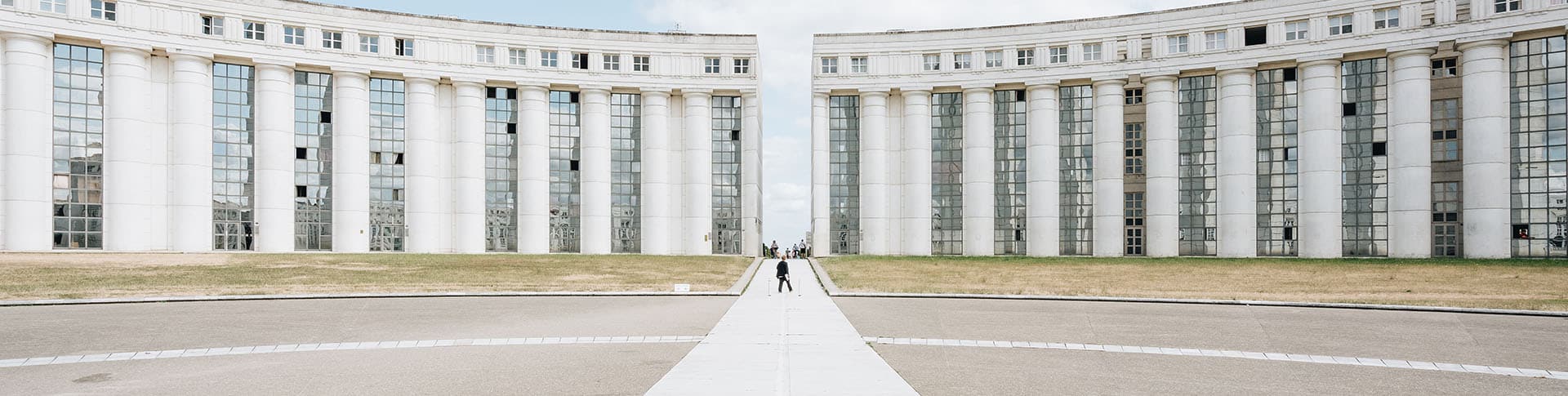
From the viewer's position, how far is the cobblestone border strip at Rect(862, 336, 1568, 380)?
1320 centimetres

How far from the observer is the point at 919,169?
70.9m

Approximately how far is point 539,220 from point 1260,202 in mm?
48915

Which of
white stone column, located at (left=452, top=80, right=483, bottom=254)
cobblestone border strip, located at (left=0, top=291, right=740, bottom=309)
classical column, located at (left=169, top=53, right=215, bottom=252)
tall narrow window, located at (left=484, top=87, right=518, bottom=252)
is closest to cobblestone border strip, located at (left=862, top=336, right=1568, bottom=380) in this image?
cobblestone border strip, located at (left=0, top=291, right=740, bottom=309)

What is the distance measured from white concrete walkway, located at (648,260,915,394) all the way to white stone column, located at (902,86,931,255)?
49.6 metres

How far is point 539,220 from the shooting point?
69875 mm

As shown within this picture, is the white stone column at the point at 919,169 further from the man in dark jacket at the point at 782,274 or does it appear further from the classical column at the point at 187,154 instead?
the classical column at the point at 187,154

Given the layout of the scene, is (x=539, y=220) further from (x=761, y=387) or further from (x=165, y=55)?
(x=761, y=387)

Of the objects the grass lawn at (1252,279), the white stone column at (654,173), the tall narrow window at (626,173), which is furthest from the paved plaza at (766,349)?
the tall narrow window at (626,173)

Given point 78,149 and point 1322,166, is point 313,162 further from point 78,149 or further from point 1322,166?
point 1322,166

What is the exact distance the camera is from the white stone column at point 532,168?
228 feet

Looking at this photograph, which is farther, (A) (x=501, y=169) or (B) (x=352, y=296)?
(A) (x=501, y=169)

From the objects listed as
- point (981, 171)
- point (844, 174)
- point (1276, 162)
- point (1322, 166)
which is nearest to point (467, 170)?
point (844, 174)

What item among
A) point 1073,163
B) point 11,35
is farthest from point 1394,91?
point 11,35

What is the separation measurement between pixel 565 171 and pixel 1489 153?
190ft
